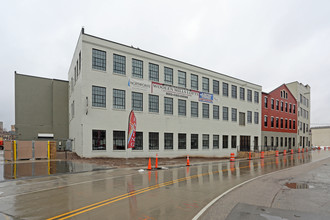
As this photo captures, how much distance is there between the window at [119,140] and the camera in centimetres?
2352

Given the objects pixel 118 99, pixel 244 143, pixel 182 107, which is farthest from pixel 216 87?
pixel 118 99

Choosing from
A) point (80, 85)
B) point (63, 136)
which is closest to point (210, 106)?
point (80, 85)

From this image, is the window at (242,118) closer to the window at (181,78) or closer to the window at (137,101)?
the window at (181,78)

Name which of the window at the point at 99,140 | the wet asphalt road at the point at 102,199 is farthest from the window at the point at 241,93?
the wet asphalt road at the point at 102,199

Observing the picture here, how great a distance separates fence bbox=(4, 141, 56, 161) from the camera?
2027 cm

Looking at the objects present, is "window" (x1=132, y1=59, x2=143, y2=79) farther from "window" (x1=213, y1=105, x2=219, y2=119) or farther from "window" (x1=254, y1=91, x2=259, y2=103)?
"window" (x1=254, y1=91, x2=259, y2=103)

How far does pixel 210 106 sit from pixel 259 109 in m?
13.5

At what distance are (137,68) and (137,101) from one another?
3.83 metres

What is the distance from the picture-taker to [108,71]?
23531 mm

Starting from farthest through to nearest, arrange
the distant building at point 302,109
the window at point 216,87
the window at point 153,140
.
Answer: the distant building at point 302,109 → the window at point 216,87 → the window at point 153,140

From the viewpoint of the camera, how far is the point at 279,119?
4631cm

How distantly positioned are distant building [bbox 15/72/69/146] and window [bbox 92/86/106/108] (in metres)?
12.2

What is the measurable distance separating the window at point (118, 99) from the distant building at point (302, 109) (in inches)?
1786

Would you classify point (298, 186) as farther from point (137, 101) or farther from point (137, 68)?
point (137, 68)
